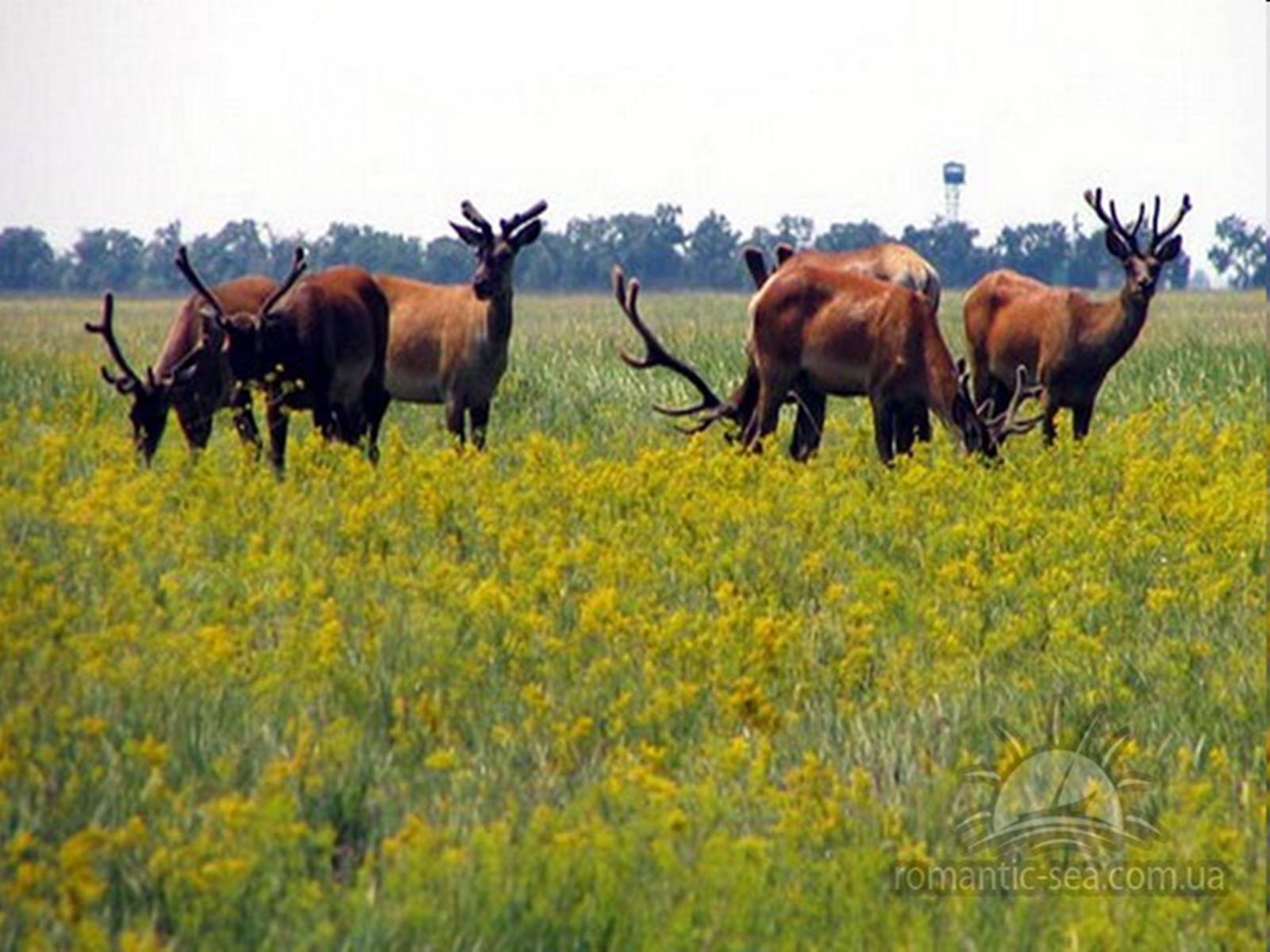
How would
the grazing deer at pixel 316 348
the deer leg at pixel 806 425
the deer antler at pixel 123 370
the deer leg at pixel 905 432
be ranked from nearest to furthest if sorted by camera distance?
the deer antler at pixel 123 370 → the grazing deer at pixel 316 348 → the deer leg at pixel 905 432 → the deer leg at pixel 806 425

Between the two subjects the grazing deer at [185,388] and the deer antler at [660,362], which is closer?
the grazing deer at [185,388]

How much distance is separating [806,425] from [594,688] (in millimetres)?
6998

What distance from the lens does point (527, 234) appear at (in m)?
13.6

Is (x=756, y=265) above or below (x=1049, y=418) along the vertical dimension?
above

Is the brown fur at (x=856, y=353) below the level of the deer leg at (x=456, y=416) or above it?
above

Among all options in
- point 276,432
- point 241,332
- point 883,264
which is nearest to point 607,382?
point 883,264

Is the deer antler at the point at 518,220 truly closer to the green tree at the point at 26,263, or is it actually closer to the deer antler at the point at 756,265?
the deer antler at the point at 756,265

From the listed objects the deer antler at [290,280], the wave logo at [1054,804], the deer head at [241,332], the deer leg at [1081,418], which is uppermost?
the deer antler at [290,280]

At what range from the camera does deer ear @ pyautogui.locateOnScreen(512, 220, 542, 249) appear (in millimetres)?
13547

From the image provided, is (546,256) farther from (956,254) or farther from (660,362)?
(660,362)

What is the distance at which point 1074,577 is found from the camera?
8930 mm

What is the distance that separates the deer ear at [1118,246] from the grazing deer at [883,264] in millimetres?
1336

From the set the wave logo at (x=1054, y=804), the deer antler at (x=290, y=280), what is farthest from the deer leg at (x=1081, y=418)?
Answer: the wave logo at (x=1054, y=804)

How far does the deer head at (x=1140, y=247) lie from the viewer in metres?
15.1
